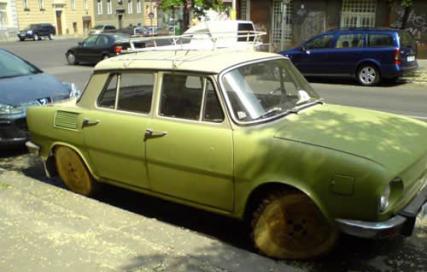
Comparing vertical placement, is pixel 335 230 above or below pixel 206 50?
below

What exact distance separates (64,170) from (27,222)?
1.11 m

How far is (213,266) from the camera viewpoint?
374 centimetres

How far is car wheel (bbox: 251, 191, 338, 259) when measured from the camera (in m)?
3.86

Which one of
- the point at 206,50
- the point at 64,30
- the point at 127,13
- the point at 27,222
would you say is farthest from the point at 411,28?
the point at 127,13

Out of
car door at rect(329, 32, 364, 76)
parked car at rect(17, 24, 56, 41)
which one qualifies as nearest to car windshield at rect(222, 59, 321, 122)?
car door at rect(329, 32, 364, 76)

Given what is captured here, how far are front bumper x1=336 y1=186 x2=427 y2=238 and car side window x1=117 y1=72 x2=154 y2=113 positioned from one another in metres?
2.07

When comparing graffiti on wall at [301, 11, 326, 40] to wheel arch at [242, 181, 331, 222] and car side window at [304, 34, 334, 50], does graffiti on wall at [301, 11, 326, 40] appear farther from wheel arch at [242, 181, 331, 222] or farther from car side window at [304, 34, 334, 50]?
wheel arch at [242, 181, 331, 222]

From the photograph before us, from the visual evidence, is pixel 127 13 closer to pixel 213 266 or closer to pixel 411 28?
pixel 411 28

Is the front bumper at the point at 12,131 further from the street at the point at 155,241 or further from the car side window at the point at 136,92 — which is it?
the car side window at the point at 136,92

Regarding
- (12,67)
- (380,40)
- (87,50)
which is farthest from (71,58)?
(12,67)

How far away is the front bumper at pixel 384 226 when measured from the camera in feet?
11.6

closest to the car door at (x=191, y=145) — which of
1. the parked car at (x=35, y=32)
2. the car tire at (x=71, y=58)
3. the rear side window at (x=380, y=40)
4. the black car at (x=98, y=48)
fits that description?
the rear side window at (x=380, y=40)

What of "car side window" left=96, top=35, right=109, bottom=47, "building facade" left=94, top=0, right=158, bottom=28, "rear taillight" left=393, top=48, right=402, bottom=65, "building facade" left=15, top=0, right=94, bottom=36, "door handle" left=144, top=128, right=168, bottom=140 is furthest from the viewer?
"building facade" left=94, top=0, right=158, bottom=28

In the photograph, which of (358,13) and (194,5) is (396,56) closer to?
(194,5)
